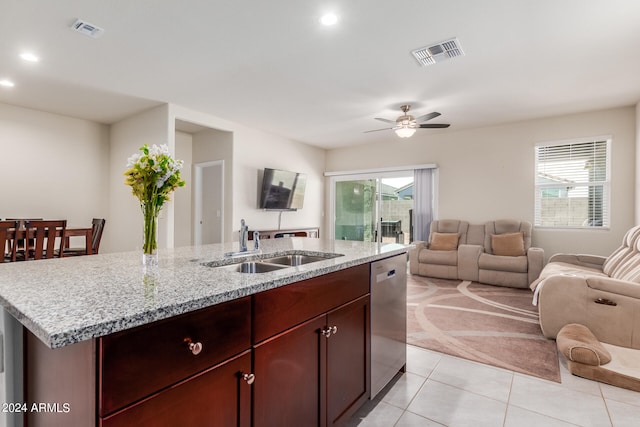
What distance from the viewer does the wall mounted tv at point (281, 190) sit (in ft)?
19.0

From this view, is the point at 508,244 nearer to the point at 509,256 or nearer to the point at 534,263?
the point at 509,256

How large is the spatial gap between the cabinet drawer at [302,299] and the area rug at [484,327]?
1507 mm

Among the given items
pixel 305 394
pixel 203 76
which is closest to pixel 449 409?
pixel 305 394

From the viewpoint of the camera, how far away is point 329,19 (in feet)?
8.35

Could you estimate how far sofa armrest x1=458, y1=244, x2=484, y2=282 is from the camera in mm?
5109

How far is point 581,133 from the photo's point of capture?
4.89m

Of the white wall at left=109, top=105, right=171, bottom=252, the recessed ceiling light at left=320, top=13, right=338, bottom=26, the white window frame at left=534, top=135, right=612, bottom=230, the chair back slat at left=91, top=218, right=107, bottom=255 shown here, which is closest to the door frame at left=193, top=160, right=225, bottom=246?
the white wall at left=109, top=105, right=171, bottom=252

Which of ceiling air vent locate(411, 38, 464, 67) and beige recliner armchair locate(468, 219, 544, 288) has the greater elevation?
ceiling air vent locate(411, 38, 464, 67)

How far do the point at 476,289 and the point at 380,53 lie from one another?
11.7ft

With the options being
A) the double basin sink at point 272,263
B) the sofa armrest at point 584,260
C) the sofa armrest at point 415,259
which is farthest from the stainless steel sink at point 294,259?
the sofa armrest at point 415,259

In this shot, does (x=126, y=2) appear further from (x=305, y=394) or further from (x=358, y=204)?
(x=358, y=204)

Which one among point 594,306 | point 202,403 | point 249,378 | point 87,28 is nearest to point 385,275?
point 249,378

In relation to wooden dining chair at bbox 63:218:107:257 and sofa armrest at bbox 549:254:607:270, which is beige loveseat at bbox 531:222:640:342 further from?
wooden dining chair at bbox 63:218:107:257

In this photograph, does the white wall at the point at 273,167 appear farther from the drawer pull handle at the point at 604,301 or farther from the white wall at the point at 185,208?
the drawer pull handle at the point at 604,301
